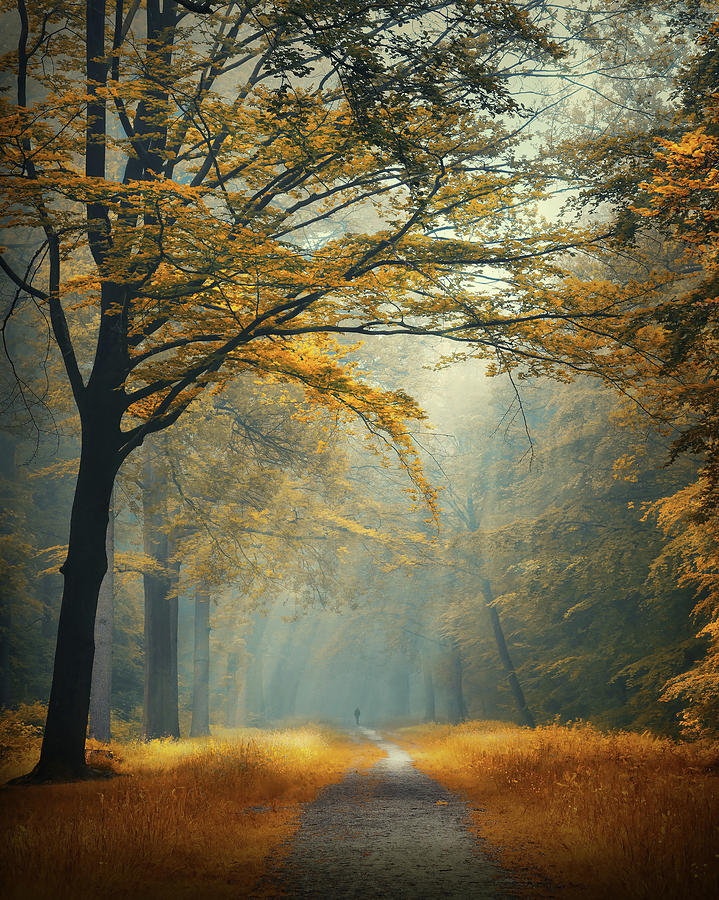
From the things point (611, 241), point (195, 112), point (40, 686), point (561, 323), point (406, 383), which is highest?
point (406, 383)

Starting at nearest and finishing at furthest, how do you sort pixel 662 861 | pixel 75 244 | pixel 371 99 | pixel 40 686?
pixel 662 861 < pixel 371 99 < pixel 75 244 < pixel 40 686

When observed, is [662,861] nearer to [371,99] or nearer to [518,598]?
[371,99]

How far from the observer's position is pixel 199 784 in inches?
316

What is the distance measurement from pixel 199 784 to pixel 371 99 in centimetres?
849

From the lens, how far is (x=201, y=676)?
20500 mm

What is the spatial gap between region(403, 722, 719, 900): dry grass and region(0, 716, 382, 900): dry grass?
7.97 ft

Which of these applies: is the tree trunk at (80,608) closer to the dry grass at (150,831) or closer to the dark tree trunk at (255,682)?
the dry grass at (150,831)

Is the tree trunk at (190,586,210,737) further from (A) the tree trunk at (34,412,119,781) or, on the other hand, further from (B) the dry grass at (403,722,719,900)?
(B) the dry grass at (403,722,719,900)

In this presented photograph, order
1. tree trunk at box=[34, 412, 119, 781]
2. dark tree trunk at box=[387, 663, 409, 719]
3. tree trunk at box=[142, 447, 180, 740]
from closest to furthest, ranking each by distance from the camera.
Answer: tree trunk at box=[34, 412, 119, 781]
tree trunk at box=[142, 447, 180, 740]
dark tree trunk at box=[387, 663, 409, 719]

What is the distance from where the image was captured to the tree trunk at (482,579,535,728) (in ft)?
69.3

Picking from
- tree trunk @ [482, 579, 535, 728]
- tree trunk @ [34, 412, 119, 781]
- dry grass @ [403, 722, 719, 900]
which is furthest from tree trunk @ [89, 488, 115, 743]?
tree trunk @ [482, 579, 535, 728]

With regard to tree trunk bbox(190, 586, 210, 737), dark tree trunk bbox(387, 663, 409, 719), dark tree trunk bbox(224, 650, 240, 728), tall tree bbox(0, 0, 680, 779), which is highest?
tall tree bbox(0, 0, 680, 779)

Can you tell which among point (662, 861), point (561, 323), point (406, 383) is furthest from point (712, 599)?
point (406, 383)

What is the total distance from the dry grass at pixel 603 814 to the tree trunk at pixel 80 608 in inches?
221
